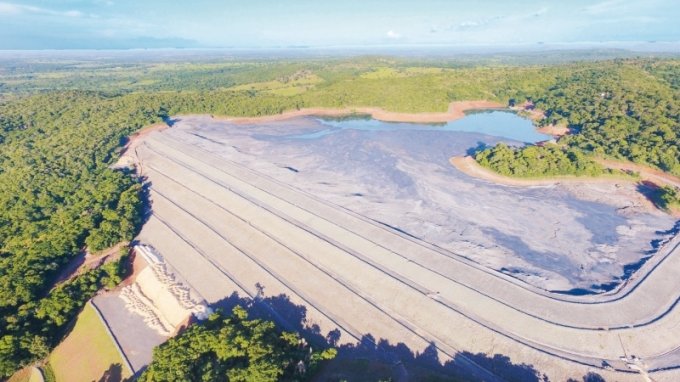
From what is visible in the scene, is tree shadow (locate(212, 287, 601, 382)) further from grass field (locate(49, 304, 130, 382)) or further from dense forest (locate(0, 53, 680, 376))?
dense forest (locate(0, 53, 680, 376))

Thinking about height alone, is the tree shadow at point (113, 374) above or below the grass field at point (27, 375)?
above

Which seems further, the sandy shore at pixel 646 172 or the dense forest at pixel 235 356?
the sandy shore at pixel 646 172


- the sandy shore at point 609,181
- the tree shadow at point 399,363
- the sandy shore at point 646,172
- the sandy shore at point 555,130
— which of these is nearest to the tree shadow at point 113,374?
the tree shadow at point 399,363

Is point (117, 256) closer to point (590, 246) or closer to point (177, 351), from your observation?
point (177, 351)

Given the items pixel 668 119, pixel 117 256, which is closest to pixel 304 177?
pixel 117 256

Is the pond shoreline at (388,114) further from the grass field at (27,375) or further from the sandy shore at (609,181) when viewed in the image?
the grass field at (27,375)

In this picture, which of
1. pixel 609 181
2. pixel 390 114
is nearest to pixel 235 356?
pixel 609 181
